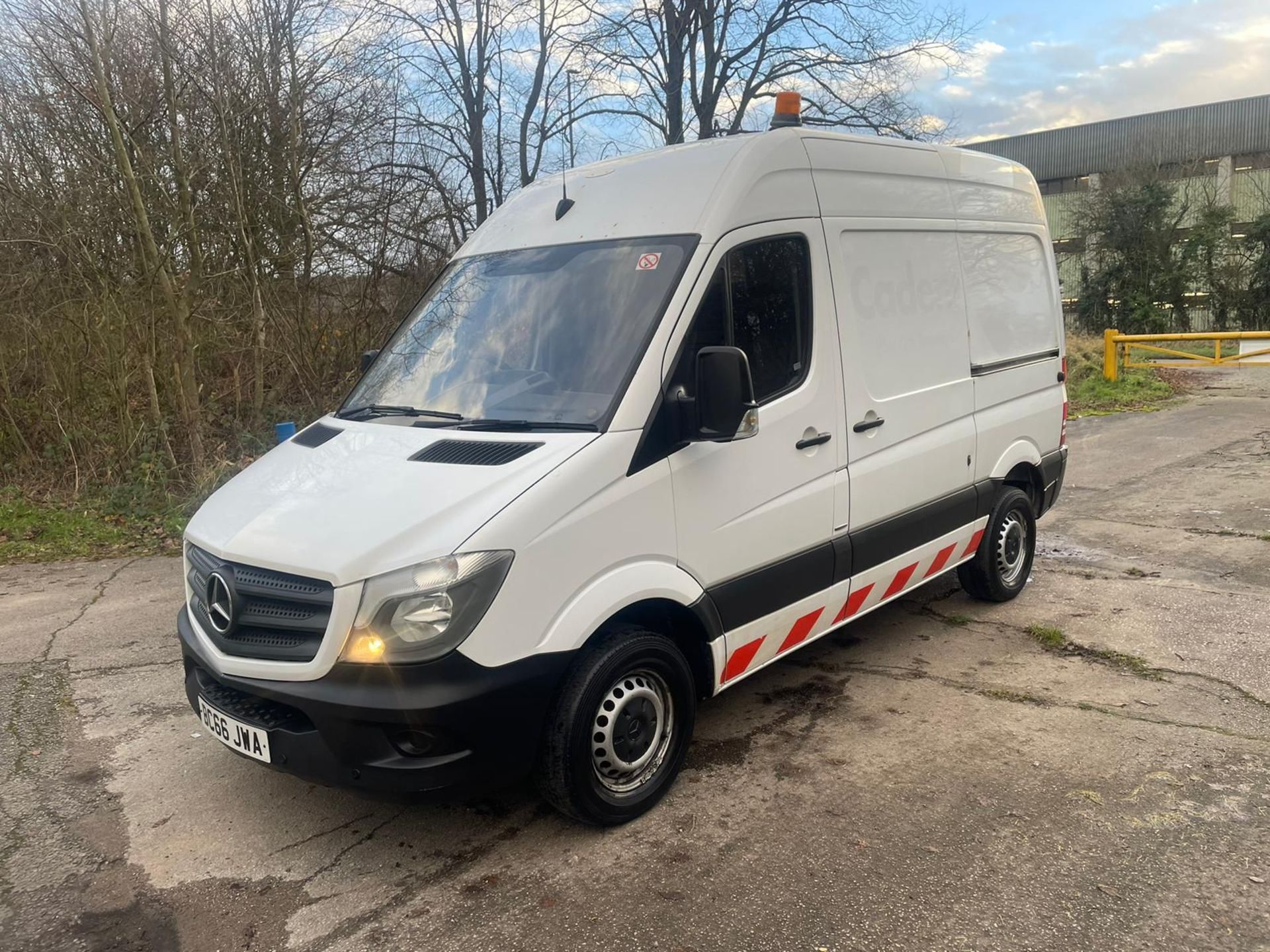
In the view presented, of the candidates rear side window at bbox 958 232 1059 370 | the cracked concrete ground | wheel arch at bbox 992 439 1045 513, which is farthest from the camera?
wheel arch at bbox 992 439 1045 513

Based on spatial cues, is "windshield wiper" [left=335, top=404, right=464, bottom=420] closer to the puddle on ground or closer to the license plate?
the license plate

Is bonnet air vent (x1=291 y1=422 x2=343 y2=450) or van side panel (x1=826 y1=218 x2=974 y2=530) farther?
van side panel (x1=826 y1=218 x2=974 y2=530)

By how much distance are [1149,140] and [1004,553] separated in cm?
4314

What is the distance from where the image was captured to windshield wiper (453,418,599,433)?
339 centimetres

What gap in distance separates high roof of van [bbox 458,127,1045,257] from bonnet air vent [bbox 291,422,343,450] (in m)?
1.10

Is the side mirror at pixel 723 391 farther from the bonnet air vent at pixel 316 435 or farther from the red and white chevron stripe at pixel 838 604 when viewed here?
the bonnet air vent at pixel 316 435

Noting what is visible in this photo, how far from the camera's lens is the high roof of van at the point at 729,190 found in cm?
380

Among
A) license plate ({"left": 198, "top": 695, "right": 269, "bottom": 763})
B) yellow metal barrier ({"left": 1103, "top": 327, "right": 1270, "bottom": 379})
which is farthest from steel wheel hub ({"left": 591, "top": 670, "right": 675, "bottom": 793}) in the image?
yellow metal barrier ({"left": 1103, "top": 327, "right": 1270, "bottom": 379})

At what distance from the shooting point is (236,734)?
3.28 meters

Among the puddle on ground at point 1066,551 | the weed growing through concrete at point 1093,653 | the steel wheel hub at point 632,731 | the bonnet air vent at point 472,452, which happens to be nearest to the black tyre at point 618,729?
the steel wheel hub at point 632,731

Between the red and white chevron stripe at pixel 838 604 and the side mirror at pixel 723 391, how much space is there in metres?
0.92

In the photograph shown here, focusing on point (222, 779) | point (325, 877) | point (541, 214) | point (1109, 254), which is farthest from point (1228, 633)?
point (1109, 254)

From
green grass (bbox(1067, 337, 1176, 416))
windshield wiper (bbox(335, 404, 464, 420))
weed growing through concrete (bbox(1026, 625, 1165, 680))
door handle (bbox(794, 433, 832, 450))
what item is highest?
windshield wiper (bbox(335, 404, 464, 420))

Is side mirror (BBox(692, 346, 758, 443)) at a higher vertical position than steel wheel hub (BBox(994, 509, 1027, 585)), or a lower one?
higher
